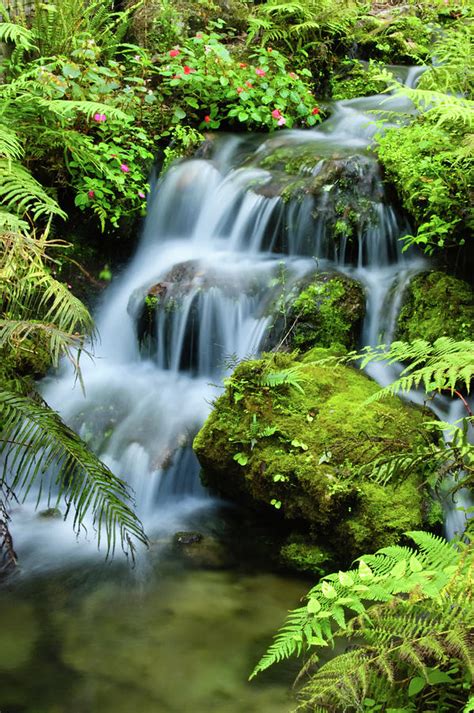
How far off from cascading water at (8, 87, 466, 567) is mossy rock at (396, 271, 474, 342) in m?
0.14

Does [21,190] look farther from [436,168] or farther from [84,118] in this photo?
[436,168]

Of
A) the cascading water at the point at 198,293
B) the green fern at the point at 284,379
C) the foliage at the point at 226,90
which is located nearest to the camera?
the green fern at the point at 284,379

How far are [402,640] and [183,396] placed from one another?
3782 mm

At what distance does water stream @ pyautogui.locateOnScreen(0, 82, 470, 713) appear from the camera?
10.1 ft

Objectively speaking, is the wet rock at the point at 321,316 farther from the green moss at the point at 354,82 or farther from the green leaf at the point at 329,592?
the green moss at the point at 354,82

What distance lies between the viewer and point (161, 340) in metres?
5.66

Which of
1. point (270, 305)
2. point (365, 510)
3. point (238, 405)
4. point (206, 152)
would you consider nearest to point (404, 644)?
point (365, 510)

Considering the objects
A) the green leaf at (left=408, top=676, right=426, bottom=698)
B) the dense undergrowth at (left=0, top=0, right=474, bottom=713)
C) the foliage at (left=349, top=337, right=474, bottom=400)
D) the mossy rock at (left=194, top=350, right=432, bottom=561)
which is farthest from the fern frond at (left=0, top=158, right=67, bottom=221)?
the green leaf at (left=408, top=676, right=426, bottom=698)

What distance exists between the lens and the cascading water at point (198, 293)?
15.8 feet

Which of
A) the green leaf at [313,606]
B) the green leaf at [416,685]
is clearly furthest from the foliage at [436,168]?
the green leaf at [416,685]

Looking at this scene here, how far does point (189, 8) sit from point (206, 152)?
289 cm

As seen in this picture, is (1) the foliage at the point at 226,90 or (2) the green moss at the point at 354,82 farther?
(2) the green moss at the point at 354,82

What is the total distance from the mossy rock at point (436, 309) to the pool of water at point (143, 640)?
231 centimetres

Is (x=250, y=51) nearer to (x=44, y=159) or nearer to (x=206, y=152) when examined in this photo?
(x=206, y=152)
